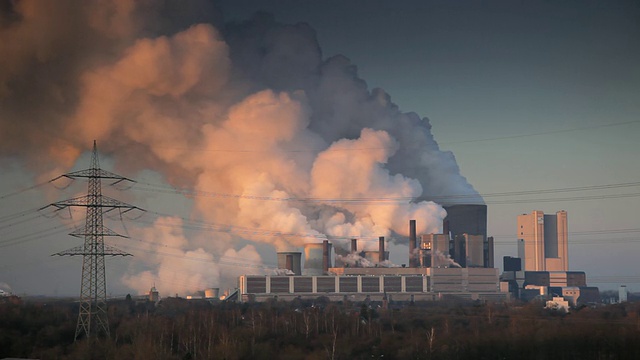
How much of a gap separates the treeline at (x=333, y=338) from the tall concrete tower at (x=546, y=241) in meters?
45.3

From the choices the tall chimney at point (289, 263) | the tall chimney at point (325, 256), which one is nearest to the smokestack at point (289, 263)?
the tall chimney at point (289, 263)

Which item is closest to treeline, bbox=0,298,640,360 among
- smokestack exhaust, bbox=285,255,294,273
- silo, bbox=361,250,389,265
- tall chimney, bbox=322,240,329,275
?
tall chimney, bbox=322,240,329,275

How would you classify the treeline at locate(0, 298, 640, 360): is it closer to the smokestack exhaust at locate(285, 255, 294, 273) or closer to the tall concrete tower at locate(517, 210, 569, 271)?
the smokestack exhaust at locate(285, 255, 294, 273)

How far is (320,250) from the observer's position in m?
74.1

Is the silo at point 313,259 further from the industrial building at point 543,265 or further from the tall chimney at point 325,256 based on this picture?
the industrial building at point 543,265

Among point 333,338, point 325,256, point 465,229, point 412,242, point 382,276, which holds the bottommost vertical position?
point 333,338

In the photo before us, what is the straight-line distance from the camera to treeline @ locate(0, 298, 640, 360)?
3109 cm

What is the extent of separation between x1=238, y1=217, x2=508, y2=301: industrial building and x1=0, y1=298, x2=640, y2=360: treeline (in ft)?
83.8

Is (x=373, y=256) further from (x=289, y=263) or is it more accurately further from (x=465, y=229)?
(x=465, y=229)

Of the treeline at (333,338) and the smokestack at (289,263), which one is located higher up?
the smokestack at (289,263)

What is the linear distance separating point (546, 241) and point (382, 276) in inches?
1012

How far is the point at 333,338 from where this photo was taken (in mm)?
37188

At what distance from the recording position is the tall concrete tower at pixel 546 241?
9162 cm

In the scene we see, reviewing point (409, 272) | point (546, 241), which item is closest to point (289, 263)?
point (409, 272)
